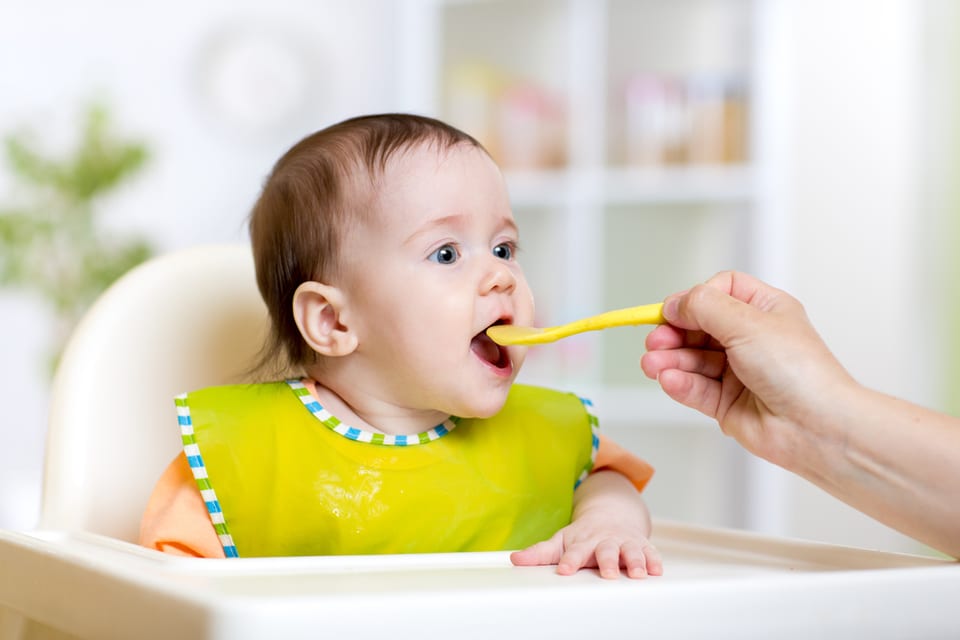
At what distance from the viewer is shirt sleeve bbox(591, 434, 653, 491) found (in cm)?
109

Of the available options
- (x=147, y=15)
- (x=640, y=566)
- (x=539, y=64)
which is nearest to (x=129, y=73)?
(x=147, y=15)

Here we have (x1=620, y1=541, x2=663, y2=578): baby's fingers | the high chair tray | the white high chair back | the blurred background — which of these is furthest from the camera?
the blurred background

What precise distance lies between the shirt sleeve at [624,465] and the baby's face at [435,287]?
16cm

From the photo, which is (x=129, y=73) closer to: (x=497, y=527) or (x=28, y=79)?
(x=28, y=79)

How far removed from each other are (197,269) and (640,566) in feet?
2.20

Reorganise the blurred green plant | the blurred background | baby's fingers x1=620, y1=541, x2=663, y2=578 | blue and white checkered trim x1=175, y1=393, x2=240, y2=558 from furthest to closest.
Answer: the blurred green plant, the blurred background, blue and white checkered trim x1=175, y1=393, x2=240, y2=558, baby's fingers x1=620, y1=541, x2=663, y2=578

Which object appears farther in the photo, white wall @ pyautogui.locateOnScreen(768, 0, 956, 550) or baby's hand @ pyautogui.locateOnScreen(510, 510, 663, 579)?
white wall @ pyautogui.locateOnScreen(768, 0, 956, 550)

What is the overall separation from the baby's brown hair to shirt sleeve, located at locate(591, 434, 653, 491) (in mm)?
298

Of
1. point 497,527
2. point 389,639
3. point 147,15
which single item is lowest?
point 497,527

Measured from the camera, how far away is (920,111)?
2.96 m

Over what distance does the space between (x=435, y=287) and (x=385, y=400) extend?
0.12 meters

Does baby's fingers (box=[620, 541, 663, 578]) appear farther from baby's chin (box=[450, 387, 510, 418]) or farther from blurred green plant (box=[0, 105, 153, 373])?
blurred green plant (box=[0, 105, 153, 373])

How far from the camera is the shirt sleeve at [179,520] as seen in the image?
91 centimetres

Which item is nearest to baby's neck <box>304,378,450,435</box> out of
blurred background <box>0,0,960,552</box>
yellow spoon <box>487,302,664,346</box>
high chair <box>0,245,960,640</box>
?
yellow spoon <box>487,302,664,346</box>
